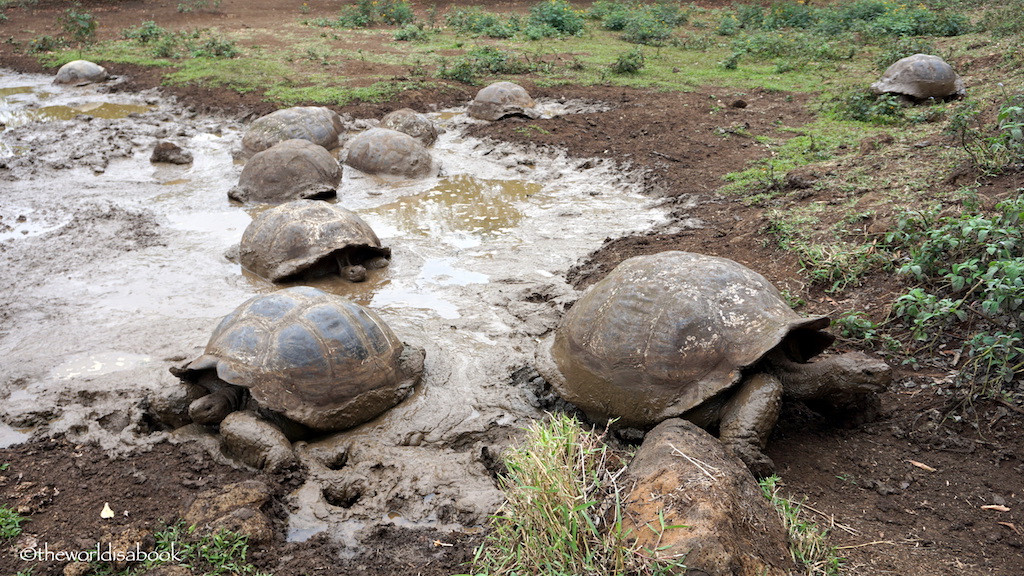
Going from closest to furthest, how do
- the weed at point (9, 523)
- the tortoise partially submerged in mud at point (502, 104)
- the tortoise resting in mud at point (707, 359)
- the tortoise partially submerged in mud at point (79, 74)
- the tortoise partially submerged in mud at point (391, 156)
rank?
the weed at point (9, 523) → the tortoise resting in mud at point (707, 359) → the tortoise partially submerged in mud at point (391, 156) → the tortoise partially submerged in mud at point (502, 104) → the tortoise partially submerged in mud at point (79, 74)

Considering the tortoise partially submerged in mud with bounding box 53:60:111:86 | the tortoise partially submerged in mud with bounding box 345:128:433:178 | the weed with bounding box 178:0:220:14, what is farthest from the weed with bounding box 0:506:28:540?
the weed with bounding box 178:0:220:14

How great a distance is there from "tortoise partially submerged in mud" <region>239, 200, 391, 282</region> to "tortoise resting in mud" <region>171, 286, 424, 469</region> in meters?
2.05

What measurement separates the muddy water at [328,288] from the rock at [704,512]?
3.67 feet

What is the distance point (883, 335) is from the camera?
15.1 ft

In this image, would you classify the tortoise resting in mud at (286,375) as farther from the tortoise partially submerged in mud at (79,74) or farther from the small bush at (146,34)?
the small bush at (146,34)

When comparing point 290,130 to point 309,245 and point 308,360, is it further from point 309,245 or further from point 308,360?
point 308,360

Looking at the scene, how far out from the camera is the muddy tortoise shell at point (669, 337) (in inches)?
150

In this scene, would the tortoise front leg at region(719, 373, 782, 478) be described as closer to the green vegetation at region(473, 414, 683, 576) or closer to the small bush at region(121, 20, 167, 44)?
the green vegetation at region(473, 414, 683, 576)

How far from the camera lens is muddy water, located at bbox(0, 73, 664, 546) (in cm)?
418

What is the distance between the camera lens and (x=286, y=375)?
418 cm

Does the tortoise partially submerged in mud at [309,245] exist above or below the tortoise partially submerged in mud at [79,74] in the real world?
above

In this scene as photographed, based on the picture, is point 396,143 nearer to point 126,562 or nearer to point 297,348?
point 297,348

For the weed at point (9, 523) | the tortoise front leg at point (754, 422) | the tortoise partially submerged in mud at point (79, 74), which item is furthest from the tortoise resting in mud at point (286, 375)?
the tortoise partially submerged in mud at point (79, 74)

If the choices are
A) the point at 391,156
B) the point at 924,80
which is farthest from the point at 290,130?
the point at 924,80
